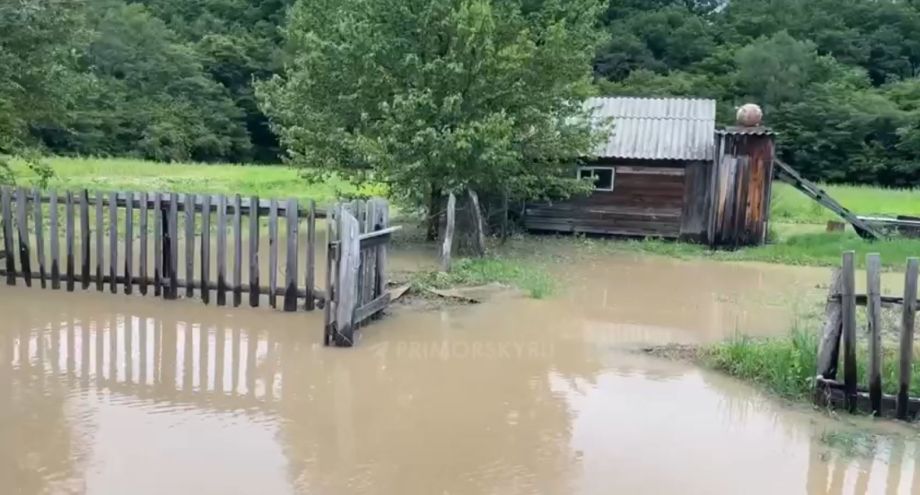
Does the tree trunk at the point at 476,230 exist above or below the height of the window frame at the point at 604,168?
below

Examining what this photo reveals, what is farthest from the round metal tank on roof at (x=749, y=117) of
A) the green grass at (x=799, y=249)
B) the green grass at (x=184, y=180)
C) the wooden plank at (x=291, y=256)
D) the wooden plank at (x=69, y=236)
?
the wooden plank at (x=69, y=236)

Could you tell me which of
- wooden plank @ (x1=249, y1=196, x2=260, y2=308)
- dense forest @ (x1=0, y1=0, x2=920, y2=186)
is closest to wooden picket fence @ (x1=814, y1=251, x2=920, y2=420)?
wooden plank @ (x1=249, y1=196, x2=260, y2=308)

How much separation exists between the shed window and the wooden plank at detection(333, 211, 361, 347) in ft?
41.8

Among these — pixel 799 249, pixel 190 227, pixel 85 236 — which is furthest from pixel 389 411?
pixel 799 249

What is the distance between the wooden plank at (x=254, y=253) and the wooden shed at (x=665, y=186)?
11393mm

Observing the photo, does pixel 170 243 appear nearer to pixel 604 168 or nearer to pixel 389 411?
pixel 389 411

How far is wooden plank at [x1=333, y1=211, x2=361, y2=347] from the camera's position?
955 cm

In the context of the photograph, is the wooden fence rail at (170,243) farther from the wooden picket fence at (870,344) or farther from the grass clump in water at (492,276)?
the wooden picket fence at (870,344)

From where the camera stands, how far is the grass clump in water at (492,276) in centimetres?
1344

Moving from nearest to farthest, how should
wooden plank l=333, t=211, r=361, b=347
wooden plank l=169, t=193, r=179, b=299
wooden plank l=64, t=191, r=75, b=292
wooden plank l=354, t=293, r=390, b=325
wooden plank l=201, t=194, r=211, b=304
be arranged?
wooden plank l=333, t=211, r=361, b=347 → wooden plank l=354, t=293, r=390, b=325 → wooden plank l=201, t=194, r=211, b=304 → wooden plank l=169, t=193, r=179, b=299 → wooden plank l=64, t=191, r=75, b=292

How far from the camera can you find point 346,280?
31.3ft

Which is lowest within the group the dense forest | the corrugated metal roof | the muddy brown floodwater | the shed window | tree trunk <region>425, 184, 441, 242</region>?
the muddy brown floodwater

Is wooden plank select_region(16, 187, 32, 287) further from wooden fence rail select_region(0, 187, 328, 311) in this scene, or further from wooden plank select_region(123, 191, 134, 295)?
wooden plank select_region(123, 191, 134, 295)

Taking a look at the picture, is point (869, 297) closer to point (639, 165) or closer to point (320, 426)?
point (320, 426)
